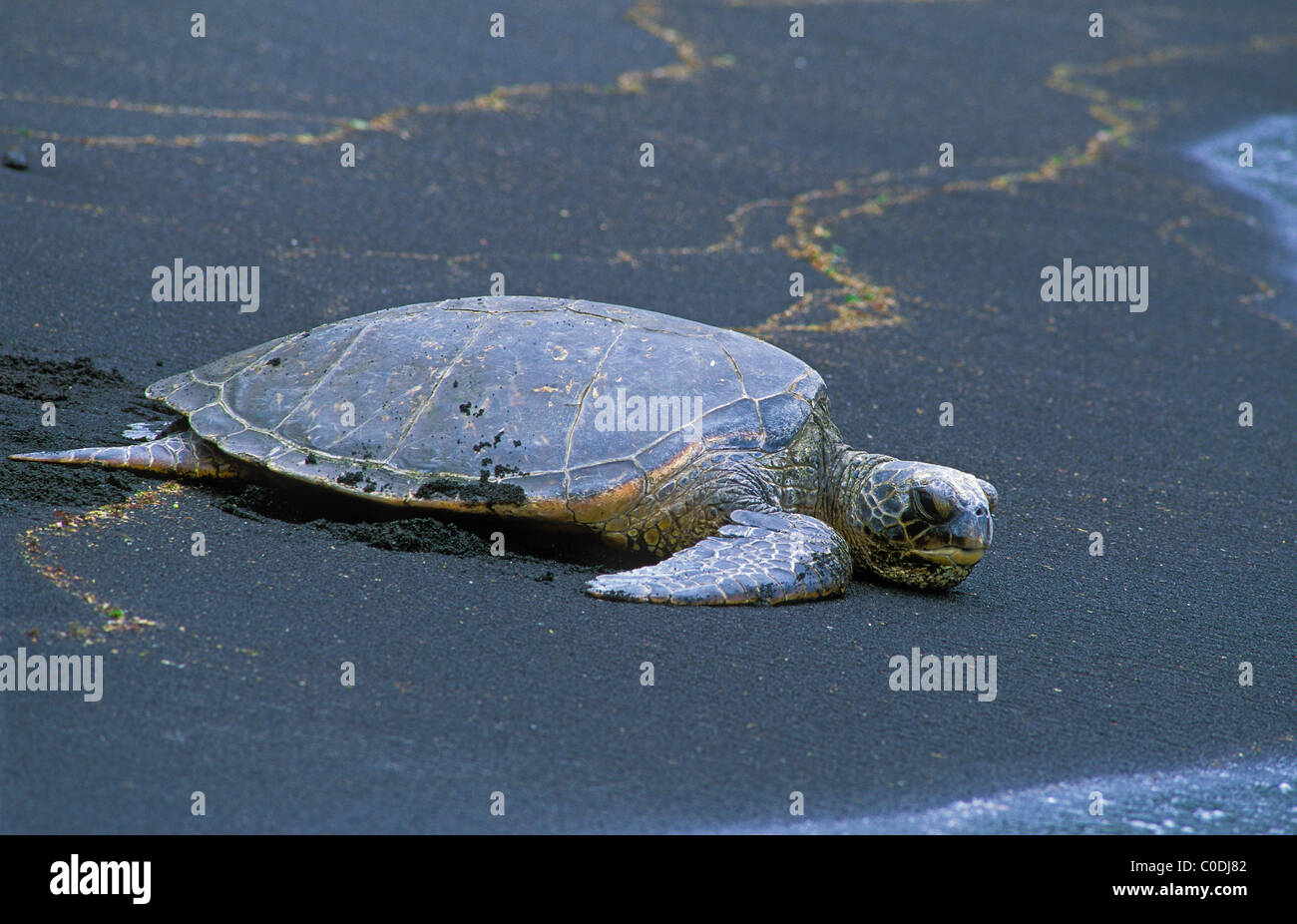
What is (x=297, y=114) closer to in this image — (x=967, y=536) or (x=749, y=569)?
(x=749, y=569)

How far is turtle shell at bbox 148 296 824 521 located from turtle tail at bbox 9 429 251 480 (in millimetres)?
90

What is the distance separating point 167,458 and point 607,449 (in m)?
1.75

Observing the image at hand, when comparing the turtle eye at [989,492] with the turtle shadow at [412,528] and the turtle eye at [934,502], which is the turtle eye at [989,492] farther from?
the turtle shadow at [412,528]

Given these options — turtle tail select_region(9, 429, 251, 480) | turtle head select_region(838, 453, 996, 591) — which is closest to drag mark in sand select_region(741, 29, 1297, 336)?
turtle head select_region(838, 453, 996, 591)

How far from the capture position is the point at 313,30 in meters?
10.3

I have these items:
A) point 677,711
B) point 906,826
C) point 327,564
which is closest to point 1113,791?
point 906,826

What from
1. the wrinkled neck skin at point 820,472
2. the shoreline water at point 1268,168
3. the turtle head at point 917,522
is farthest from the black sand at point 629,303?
the wrinkled neck skin at point 820,472

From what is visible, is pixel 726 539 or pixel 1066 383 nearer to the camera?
pixel 726 539

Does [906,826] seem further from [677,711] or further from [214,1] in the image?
[214,1]

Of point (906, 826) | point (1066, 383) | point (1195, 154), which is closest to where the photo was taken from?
point (906, 826)

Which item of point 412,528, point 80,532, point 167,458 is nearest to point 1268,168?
point 412,528

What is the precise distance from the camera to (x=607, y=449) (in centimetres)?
420

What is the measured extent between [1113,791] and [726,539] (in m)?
1.56

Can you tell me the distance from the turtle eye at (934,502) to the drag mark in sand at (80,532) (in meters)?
2.65
